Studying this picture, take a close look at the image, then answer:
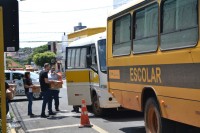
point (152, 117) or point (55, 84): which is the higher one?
point (55, 84)

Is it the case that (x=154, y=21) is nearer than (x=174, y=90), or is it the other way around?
(x=174, y=90)

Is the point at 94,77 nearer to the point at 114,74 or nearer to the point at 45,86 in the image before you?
the point at 45,86

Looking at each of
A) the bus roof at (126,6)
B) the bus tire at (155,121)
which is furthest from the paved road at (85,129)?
the bus roof at (126,6)

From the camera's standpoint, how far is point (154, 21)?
8258 millimetres

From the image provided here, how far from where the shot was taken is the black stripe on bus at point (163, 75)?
667 centimetres

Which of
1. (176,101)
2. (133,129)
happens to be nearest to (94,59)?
(133,129)

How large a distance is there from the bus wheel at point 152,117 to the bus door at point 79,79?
19.0 feet

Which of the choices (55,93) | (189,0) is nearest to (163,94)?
(189,0)

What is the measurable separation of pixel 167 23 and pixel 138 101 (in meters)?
2.22

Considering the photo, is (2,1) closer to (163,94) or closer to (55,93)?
(163,94)

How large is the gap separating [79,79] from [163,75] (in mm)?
7389

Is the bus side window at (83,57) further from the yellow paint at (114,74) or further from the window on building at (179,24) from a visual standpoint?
the window on building at (179,24)

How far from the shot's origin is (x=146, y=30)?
867 cm

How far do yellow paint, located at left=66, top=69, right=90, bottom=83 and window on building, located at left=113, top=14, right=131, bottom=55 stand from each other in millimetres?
4087
